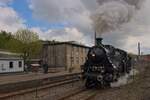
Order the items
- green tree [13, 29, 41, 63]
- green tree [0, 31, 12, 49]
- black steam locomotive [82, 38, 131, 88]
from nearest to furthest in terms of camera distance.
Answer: black steam locomotive [82, 38, 131, 88] < green tree [13, 29, 41, 63] < green tree [0, 31, 12, 49]

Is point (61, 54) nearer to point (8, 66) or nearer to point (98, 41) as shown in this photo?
point (8, 66)

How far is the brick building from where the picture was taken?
6381 cm

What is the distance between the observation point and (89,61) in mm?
22516

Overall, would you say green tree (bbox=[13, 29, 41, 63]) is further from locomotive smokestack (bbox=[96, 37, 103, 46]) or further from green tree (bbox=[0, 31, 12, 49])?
locomotive smokestack (bbox=[96, 37, 103, 46])

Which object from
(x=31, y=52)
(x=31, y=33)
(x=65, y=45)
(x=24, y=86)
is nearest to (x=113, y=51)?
(x=24, y=86)

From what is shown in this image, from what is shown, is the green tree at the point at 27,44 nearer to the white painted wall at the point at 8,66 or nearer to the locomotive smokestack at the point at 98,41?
the white painted wall at the point at 8,66

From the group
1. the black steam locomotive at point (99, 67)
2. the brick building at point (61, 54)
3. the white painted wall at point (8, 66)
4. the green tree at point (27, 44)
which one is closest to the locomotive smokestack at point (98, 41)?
the black steam locomotive at point (99, 67)

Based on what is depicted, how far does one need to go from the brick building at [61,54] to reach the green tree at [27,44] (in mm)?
2474

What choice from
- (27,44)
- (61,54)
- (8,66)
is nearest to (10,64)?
(8,66)

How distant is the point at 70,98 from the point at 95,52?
258 inches

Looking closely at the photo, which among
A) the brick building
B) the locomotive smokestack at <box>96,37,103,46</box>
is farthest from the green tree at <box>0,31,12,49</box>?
the locomotive smokestack at <box>96,37,103,46</box>

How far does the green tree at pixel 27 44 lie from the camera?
66.1 m

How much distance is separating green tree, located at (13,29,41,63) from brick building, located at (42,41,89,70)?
2.47 m

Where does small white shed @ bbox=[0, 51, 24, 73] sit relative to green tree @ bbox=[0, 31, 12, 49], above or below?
below
